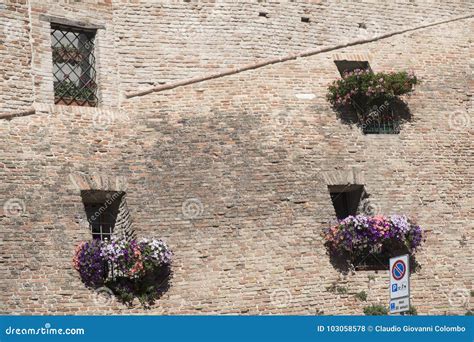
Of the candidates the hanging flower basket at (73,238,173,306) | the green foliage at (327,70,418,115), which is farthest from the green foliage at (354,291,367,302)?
the green foliage at (327,70,418,115)

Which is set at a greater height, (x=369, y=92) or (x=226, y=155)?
(x=369, y=92)

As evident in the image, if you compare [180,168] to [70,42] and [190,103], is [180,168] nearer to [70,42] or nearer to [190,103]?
[190,103]

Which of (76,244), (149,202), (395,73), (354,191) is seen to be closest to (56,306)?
(76,244)

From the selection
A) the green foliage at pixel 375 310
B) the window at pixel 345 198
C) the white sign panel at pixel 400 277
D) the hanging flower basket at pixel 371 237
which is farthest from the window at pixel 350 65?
the white sign panel at pixel 400 277

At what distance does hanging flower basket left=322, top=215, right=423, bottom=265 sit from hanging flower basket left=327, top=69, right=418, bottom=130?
287cm

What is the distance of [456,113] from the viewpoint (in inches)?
835

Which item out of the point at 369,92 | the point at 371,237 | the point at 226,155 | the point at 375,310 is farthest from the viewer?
the point at 369,92

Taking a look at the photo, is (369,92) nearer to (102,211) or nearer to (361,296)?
(361,296)

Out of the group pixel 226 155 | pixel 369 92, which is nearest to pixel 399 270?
pixel 226 155

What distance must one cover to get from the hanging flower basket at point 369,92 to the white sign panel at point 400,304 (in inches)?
320

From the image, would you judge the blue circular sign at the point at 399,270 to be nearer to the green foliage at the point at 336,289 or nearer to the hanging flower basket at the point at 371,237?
the green foliage at the point at 336,289

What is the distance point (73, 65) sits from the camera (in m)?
20.1

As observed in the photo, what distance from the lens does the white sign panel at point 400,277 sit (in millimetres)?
12539

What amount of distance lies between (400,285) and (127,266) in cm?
581
